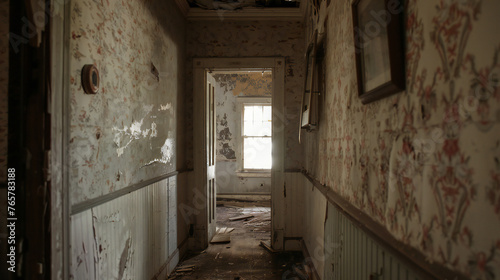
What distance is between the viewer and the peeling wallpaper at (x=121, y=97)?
1601 mm

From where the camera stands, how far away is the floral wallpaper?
60 centimetres

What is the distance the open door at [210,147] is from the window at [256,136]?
2.85 meters

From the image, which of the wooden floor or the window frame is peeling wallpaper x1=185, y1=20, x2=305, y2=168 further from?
the window frame

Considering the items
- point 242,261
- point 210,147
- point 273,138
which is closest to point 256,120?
point 210,147

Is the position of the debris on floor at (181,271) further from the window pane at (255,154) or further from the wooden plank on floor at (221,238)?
the window pane at (255,154)

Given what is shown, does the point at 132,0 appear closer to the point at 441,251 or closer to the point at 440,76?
the point at 440,76

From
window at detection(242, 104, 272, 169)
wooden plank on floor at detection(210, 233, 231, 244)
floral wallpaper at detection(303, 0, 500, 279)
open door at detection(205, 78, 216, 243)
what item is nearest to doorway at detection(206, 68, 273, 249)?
window at detection(242, 104, 272, 169)

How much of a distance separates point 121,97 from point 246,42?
2.23 metres

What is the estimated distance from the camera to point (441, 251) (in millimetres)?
771

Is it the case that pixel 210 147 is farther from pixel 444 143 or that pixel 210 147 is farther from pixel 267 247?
pixel 444 143

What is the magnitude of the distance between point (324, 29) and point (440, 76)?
185 centimetres

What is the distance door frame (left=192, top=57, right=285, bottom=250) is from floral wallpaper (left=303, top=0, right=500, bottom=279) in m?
2.51

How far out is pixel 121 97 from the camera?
2.12m

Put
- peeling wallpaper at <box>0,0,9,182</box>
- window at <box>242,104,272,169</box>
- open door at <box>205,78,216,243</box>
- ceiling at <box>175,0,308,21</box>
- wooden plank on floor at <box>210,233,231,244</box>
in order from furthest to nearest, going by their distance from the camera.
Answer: window at <box>242,104,272,169</box> < wooden plank on floor at <box>210,233,231,244</box> < open door at <box>205,78,216,243</box> < ceiling at <box>175,0,308,21</box> < peeling wallpaper at <box>0,0,9,182</box>
